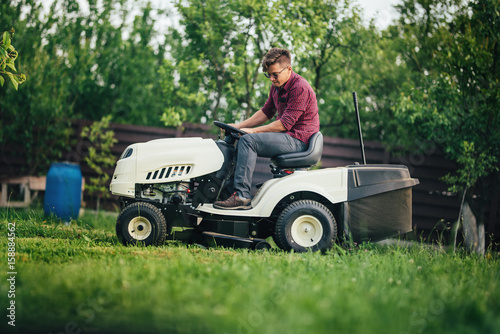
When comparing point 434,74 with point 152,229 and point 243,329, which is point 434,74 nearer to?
point 152,229

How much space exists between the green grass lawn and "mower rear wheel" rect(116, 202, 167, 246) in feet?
1.89

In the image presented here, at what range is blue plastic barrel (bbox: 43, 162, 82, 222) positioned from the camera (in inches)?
235

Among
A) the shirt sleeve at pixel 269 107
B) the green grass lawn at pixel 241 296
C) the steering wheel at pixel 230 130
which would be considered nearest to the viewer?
the green grass lawn at pixel 241 296

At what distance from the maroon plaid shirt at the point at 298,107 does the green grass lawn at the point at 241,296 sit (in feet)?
4.01

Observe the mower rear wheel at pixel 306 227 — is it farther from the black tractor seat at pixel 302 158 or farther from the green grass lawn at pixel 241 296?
the green grass lawn at pixel 241 296

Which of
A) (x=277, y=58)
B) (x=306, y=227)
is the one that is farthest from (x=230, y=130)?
(x=306, y=227)

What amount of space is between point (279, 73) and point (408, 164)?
166 inches

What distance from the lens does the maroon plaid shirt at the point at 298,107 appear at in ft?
12.9

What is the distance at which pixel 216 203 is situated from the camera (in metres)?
3.86

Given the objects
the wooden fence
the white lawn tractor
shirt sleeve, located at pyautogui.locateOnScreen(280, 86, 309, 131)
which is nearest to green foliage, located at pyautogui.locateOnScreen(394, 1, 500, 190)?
the wooden fence

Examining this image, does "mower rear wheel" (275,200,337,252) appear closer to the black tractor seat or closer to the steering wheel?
the black tractor seat

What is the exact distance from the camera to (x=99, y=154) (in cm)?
809

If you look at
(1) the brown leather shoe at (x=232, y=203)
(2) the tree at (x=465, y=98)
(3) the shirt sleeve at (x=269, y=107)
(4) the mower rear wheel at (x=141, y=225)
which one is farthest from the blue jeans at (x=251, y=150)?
(2) the tree at (x=465, y=98)

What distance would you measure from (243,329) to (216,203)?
2036 millimetres
